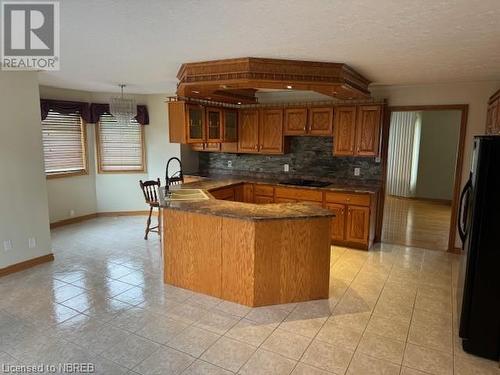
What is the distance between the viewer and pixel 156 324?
2.88 metres

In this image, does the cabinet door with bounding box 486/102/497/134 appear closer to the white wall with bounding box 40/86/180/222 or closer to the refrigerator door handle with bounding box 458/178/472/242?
the refrigerator door handle with bounding box 458/178/472/242

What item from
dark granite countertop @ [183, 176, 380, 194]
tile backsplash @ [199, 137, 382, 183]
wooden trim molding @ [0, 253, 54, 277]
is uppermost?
tile backsplash @ [199, 137, 382, 183]

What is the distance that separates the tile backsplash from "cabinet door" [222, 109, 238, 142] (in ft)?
1.79

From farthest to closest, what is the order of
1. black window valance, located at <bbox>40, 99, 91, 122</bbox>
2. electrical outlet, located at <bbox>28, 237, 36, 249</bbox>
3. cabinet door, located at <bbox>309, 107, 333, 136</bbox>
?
black window valance, located at <bbox>40, 99, 91, 122</bbox> → cabinet door, located at <bbox>309, 107, 333, 136</bbox> → electrical outlet, located at <bbox>28, 237, 36, 249</bbox>

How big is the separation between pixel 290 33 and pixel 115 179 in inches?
203

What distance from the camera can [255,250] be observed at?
312cm

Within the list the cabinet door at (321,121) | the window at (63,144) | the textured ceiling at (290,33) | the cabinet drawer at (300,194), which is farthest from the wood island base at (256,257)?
the window at (63,144)

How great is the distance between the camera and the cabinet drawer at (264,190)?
17.6 feet

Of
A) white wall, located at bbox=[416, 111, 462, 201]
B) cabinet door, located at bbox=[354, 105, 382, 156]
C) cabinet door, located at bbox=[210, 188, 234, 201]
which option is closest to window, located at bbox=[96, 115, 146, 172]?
cabinet door, located at bbox=[210, 188, 234, 201]

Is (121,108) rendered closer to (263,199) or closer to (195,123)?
(195,123)

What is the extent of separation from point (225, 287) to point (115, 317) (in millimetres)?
1053

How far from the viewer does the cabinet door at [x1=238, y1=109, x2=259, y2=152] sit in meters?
5.70

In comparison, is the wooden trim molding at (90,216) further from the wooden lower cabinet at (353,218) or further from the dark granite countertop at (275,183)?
the wooden lower cabinet at (353,218)

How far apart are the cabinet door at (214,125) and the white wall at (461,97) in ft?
8.62
